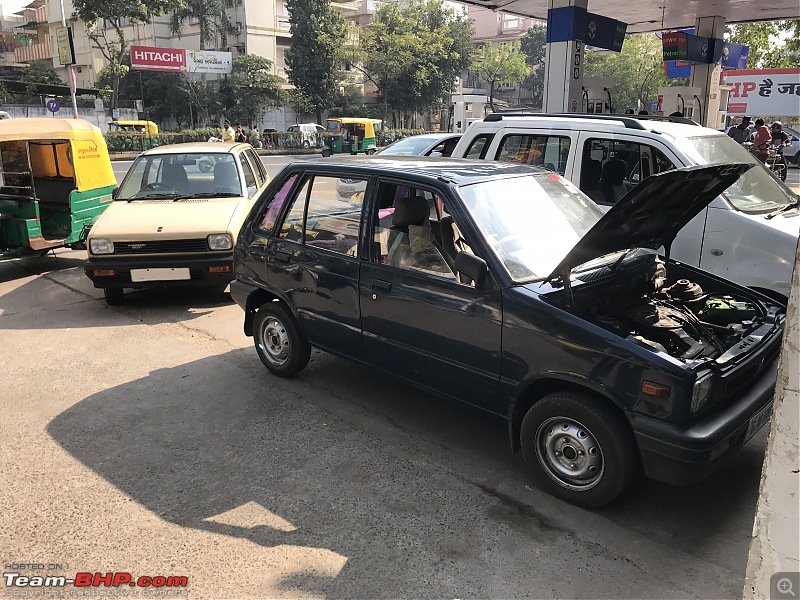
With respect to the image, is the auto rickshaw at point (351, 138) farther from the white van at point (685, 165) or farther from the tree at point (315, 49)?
the white van at point (685, 165)

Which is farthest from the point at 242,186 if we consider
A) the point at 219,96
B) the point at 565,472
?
the point at 219,96

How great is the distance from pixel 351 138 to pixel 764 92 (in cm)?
2092

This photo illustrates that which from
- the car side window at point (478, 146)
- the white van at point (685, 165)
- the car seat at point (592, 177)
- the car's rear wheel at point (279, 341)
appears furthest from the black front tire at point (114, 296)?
the car seat at point (592, 177)

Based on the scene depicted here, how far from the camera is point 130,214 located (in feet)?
23.4

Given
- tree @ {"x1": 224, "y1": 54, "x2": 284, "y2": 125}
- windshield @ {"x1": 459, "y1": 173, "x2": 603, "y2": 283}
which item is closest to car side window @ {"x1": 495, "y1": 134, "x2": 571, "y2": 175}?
windshield @ {"x1": 459, "y1": 173, "x2": 603, "y2": 283}

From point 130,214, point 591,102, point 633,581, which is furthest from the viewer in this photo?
point 591,102

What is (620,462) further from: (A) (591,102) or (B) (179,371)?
(A) (591,102)

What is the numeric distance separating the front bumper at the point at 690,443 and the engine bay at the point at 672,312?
1.13ft

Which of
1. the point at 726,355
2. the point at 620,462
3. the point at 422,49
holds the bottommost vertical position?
the point at 620,462

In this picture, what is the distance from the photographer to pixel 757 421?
10.5ft

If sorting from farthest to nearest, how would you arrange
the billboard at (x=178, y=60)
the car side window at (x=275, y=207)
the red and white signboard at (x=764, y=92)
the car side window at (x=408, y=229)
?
the billboard at (x=178, y=60) → the red and white signboard at (x=764, y=92) → the car side window at (x=275, y=207) → the car side window at (x=408, y=229)

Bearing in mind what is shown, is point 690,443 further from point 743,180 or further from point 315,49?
point 315,49

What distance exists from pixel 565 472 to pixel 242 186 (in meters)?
5.83

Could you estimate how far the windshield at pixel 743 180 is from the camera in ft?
17.7
